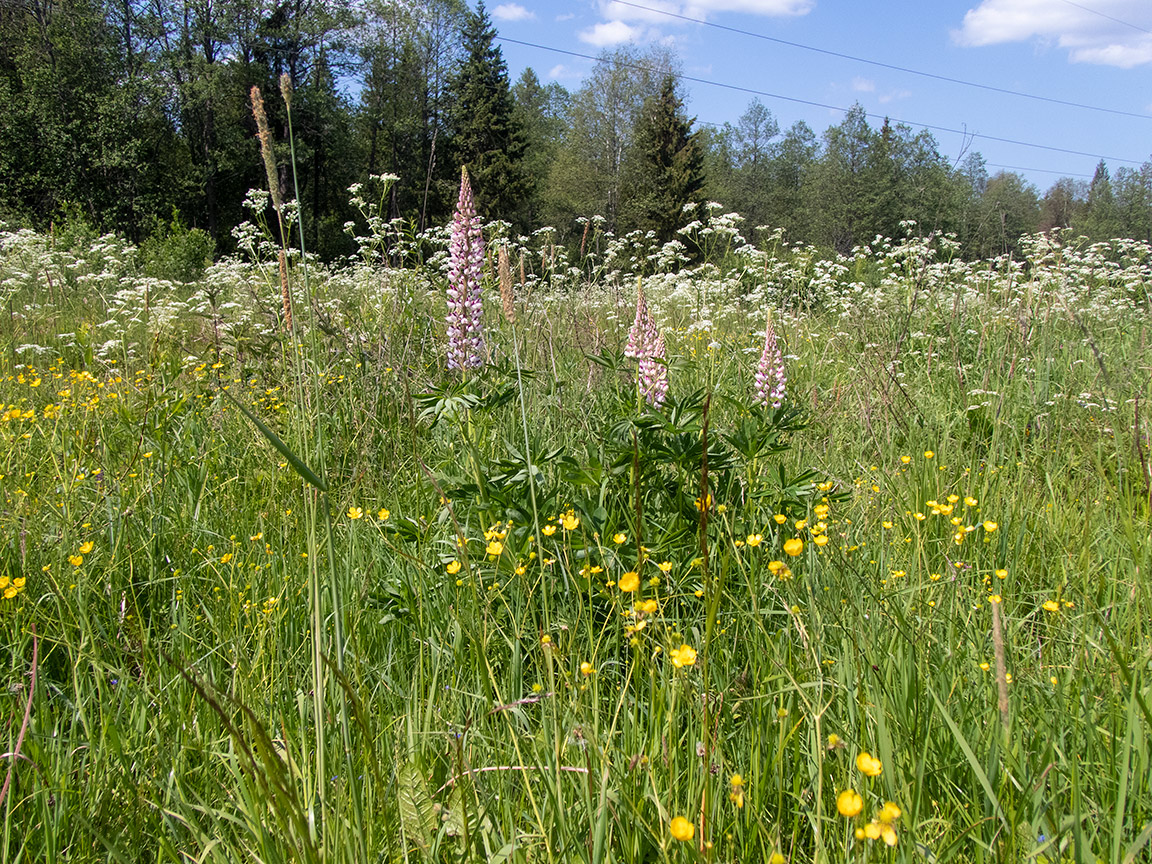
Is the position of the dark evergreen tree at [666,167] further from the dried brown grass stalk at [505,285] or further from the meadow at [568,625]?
the dried brown grass stalk at [505,285]

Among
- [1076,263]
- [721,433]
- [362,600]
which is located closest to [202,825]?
[362,600]

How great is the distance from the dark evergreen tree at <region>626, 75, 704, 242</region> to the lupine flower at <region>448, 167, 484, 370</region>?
106 ft

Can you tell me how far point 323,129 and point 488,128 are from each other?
7.55 m

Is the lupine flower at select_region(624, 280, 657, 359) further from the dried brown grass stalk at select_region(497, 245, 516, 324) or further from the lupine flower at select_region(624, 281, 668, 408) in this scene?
the dried brown grass stalk at select_region(497, 245, 516, 324)

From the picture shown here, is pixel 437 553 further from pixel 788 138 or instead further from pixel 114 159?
pixel 788 138

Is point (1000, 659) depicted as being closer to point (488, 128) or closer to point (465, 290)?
point (465, 290)

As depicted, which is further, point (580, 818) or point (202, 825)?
point (202, 825)

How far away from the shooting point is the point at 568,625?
4.85 ft

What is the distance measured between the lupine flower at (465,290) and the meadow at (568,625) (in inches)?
3.8

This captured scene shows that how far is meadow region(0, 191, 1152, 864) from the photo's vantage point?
0.93 metres

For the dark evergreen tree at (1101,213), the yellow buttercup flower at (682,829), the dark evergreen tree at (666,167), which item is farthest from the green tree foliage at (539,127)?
the yellow buttercup flower at (682,829)

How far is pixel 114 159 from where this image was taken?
87.7 ft

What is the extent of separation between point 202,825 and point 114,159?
3257cm

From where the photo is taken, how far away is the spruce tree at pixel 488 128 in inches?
1331
